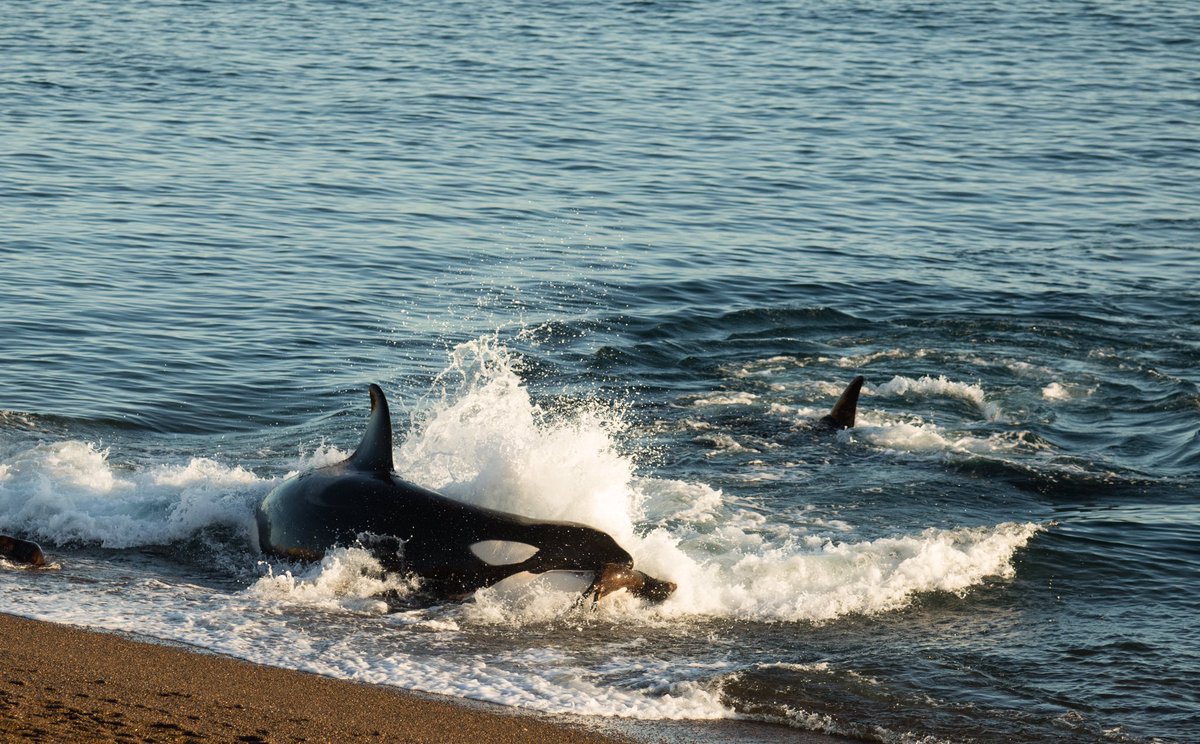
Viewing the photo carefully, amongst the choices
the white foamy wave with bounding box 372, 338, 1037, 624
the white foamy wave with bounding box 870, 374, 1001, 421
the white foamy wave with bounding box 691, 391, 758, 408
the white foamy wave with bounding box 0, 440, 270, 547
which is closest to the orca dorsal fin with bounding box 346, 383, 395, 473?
the white foamy wave with bounding box 372, 338, 1037, 624

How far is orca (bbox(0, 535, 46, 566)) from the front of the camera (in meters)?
10.6

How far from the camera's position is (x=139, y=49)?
38656mm

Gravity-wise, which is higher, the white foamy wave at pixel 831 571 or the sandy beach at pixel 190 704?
the sandy beach at pixel 190 704

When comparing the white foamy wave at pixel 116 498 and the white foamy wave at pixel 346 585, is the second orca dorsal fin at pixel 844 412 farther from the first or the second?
the white foamy wave at pixel 346 585

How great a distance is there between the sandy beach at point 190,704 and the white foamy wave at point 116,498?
2.51 meters

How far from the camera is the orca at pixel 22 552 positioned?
416 inches

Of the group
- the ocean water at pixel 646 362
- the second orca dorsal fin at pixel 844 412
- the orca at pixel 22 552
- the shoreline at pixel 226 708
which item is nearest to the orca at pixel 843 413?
the second orca dorsal fin at pixel 844 412

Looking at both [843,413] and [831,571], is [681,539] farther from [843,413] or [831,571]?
[843,413]

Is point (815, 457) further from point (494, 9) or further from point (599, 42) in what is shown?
point (494, 9)

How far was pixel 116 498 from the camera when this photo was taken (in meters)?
12.2

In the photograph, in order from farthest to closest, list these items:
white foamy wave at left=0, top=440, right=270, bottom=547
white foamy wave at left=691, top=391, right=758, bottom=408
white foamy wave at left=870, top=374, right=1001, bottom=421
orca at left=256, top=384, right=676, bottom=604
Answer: white foamy wave at left=870, top=374, right=1001, bottom=421, white foamy wave at left=691, top=391, right=758, bottom=408, white foamy wave at left=0, top=440, right=270, bottom=547, orca at left=256, top=384, right=676, bottom=604

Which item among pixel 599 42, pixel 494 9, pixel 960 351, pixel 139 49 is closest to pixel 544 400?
pixel 960 351

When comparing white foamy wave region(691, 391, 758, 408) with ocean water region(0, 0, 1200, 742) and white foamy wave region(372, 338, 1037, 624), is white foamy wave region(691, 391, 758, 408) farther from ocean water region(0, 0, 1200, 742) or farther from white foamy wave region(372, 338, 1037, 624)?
white foamy wave region(372, 338, 1037, 624)

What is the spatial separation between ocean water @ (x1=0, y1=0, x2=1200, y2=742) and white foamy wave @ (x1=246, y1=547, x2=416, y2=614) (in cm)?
3
